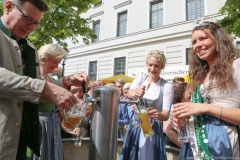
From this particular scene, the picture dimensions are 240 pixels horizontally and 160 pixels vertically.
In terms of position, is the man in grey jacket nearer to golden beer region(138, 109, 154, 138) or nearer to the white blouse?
golden beer region(138, 109, 154, 138)

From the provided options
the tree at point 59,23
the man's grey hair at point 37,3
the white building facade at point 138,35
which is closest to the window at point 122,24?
the white building facade at point 138,35

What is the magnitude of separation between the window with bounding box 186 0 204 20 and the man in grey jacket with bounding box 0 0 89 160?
12.5 metres

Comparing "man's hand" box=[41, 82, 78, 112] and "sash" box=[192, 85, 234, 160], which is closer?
"man's hand" box=[41, 82, 78, 112]

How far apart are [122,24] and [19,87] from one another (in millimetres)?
15975

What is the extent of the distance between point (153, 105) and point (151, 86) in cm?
23

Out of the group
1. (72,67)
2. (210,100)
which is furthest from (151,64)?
(72,67)

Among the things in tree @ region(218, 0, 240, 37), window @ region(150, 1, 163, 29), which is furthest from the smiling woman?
window @ region(150, 1, 163, 29)

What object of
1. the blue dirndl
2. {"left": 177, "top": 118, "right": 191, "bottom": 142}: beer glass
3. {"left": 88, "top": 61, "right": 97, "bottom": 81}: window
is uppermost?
{"left": 88, "top": 61, "right": 97, "bottom": 81}: window

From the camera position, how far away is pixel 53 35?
793 centimetres

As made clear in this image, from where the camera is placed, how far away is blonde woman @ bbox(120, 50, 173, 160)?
1.90m

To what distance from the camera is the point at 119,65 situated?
51.2 feet

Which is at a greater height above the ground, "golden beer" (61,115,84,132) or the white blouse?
the white blouse

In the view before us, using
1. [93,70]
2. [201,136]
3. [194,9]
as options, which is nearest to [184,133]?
[201,136]

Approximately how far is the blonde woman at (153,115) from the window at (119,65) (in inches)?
513
